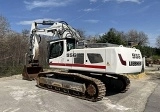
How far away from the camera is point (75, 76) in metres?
12.2

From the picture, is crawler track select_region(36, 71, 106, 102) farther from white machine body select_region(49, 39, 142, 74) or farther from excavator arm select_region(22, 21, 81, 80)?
excavator arm select_region(22, 21, 81, 80)

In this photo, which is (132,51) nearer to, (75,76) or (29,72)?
(75,76)

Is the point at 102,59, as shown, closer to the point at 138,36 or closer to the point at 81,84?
the point at 81,84

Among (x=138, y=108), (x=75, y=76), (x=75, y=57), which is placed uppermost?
(x=75, y=57)

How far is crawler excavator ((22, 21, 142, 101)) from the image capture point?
11.3m

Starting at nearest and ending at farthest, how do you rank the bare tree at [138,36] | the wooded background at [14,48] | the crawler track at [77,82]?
the crawler track at [77,82] < the wooded background at [14,48] < the bare tree at [138,36]

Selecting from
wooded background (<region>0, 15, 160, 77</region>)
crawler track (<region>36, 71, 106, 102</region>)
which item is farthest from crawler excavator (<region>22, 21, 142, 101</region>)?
wooded background (<region>0, 15, 160, 77</region>)

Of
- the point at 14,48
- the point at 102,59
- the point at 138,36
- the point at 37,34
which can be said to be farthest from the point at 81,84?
the point at 138,36

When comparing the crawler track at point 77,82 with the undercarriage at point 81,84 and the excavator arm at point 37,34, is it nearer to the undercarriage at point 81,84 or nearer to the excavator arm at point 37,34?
the undercarriage at point 81,84

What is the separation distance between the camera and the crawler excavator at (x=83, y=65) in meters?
11.3

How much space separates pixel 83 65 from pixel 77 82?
0.81 meters

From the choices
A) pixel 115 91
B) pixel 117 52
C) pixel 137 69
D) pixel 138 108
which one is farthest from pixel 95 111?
pixel 115 91

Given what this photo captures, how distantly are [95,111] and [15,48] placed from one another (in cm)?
2287

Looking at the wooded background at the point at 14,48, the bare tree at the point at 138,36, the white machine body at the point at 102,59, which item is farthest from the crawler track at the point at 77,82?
the bare tree at the point at 138,36
